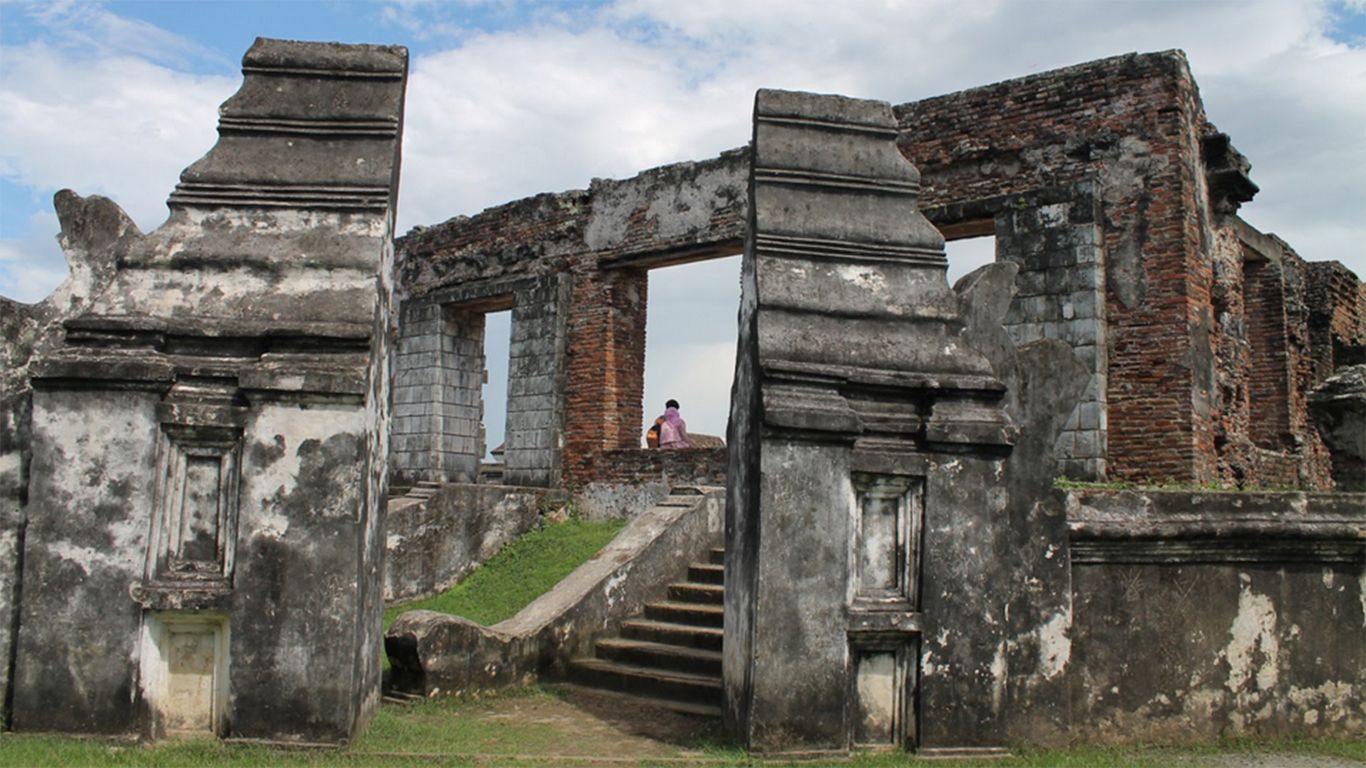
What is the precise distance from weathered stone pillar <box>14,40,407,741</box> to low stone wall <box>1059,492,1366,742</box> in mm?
3228

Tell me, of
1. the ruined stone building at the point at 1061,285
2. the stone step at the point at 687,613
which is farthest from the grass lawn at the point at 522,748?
the ruined stone building at the point at 1061,285

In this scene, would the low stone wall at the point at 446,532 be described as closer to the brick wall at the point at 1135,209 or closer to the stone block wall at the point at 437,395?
the stone block wall at the point at 437,395

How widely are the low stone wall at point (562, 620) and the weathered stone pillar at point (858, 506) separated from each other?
6.07 feet

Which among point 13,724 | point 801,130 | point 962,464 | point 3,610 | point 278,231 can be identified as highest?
point 801,130

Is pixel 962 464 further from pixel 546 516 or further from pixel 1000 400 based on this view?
pixel 546 516

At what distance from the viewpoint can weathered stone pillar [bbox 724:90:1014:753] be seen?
4.93 metres

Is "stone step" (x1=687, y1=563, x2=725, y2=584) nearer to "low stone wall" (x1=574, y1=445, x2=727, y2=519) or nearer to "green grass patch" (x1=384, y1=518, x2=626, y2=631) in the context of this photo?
"green grass patch" (x1=384, y1=518, x2=626, y2=631)

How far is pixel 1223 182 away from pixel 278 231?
9.60 meters

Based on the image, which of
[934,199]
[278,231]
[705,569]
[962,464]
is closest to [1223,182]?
[934,199]

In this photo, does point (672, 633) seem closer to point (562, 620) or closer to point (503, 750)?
point (562, 620)

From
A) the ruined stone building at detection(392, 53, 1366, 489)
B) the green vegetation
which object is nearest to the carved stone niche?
the green vegetation

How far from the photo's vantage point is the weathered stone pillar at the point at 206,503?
4.71m

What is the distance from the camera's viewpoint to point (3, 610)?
4789 millimetres

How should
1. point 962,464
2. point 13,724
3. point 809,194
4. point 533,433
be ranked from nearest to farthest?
point 13,724
point 962,464
point 809,194
point 533,433
